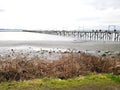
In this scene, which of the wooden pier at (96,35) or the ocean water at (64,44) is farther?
the wooden pier at (96,35)

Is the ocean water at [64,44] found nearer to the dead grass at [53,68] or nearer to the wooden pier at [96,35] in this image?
the wooden pier at [96,35]

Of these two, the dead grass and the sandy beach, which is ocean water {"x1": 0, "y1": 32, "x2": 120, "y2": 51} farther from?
the dead grass

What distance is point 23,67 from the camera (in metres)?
11.2

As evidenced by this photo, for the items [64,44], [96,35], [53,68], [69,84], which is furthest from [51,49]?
[96,35]

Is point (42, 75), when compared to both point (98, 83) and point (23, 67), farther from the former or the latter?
point (98, 83)

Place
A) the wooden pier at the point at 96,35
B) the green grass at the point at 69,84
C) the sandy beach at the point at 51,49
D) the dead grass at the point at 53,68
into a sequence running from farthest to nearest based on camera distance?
the wooden pier at the point at 96,35
the sandy beach at the point at 51,49
the dead grass at the point at 53,68
the green grass at the point at 69,84

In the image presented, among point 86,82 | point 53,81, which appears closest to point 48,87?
point 53,81

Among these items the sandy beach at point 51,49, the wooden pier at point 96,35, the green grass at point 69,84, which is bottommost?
the wooden pier at point 96,35

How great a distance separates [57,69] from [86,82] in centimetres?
289

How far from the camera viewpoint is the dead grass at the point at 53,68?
10.6m

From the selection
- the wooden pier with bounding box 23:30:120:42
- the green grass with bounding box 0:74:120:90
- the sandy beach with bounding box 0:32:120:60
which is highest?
the green grass with bounding box 0:74:120:90

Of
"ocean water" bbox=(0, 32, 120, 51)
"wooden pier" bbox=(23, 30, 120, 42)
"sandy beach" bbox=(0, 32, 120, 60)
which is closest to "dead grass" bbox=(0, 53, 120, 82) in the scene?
"sandy beach" bbox=(0, 32, 120, 60)

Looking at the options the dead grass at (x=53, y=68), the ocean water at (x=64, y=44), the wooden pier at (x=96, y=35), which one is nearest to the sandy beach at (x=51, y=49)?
the ocean water at (x=64, y=44)

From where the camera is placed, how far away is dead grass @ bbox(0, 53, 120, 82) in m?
10.6
